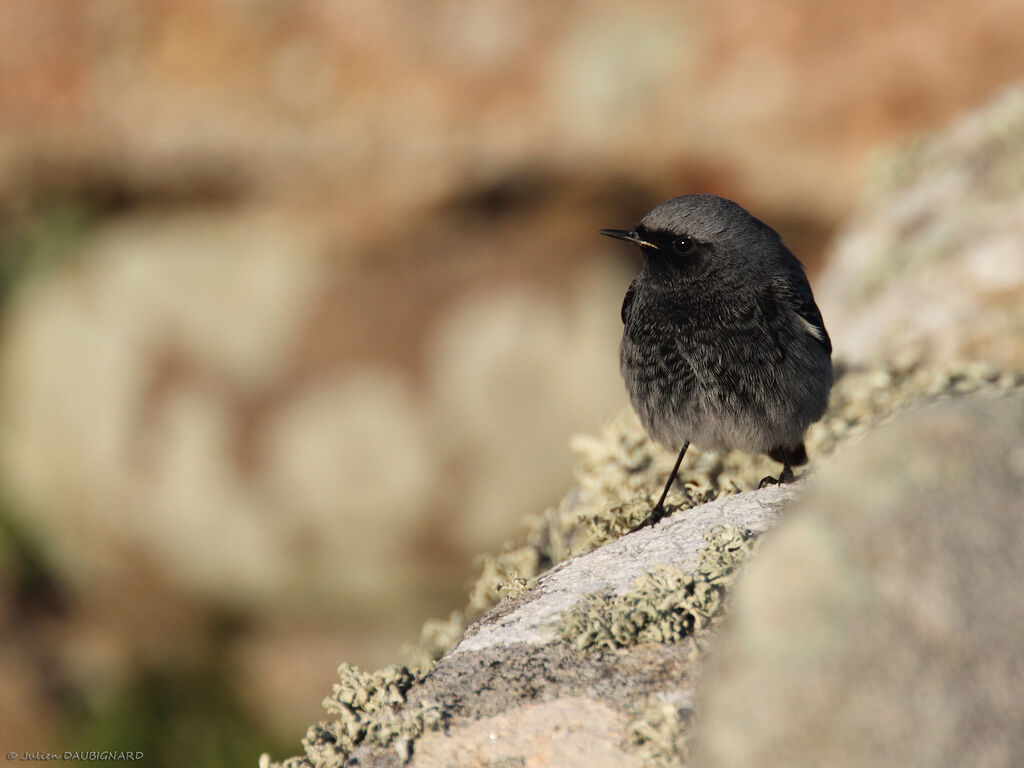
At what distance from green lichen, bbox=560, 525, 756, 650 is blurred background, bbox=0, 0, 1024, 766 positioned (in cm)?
472

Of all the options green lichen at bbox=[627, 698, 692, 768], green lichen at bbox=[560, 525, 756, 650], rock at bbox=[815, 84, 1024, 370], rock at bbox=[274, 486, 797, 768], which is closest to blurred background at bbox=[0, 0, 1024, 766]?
rock at bbox=[815, 84, 1024, 370]

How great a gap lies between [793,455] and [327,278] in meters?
4.60

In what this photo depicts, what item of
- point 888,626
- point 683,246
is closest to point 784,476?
point 683,246

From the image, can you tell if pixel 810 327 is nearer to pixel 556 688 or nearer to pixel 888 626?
pixel 556 688

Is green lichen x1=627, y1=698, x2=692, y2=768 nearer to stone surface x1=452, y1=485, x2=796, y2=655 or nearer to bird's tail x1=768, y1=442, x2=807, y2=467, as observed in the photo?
stone surface x1=452, y1=485, x2=796, y2=655

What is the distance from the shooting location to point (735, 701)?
1933 millimetres

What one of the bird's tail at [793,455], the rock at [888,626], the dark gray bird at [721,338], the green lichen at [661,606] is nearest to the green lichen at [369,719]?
the green lichen at [661,606]

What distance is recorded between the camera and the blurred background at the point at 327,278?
783 centimetres

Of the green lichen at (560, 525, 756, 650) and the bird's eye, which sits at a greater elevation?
the bird's eye

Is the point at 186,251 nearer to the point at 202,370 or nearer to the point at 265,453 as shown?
the point at 202,370

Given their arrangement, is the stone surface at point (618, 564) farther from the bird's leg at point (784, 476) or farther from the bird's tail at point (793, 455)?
the bird's tail at point (793, 455)

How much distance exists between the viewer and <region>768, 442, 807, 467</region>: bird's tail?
182 inches

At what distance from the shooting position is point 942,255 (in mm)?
6039

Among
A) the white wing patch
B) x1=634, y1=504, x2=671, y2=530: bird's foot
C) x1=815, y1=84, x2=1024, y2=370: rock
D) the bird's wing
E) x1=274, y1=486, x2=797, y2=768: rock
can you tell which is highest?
x1=815, y1=84, x2=1024, y2=370: rock
